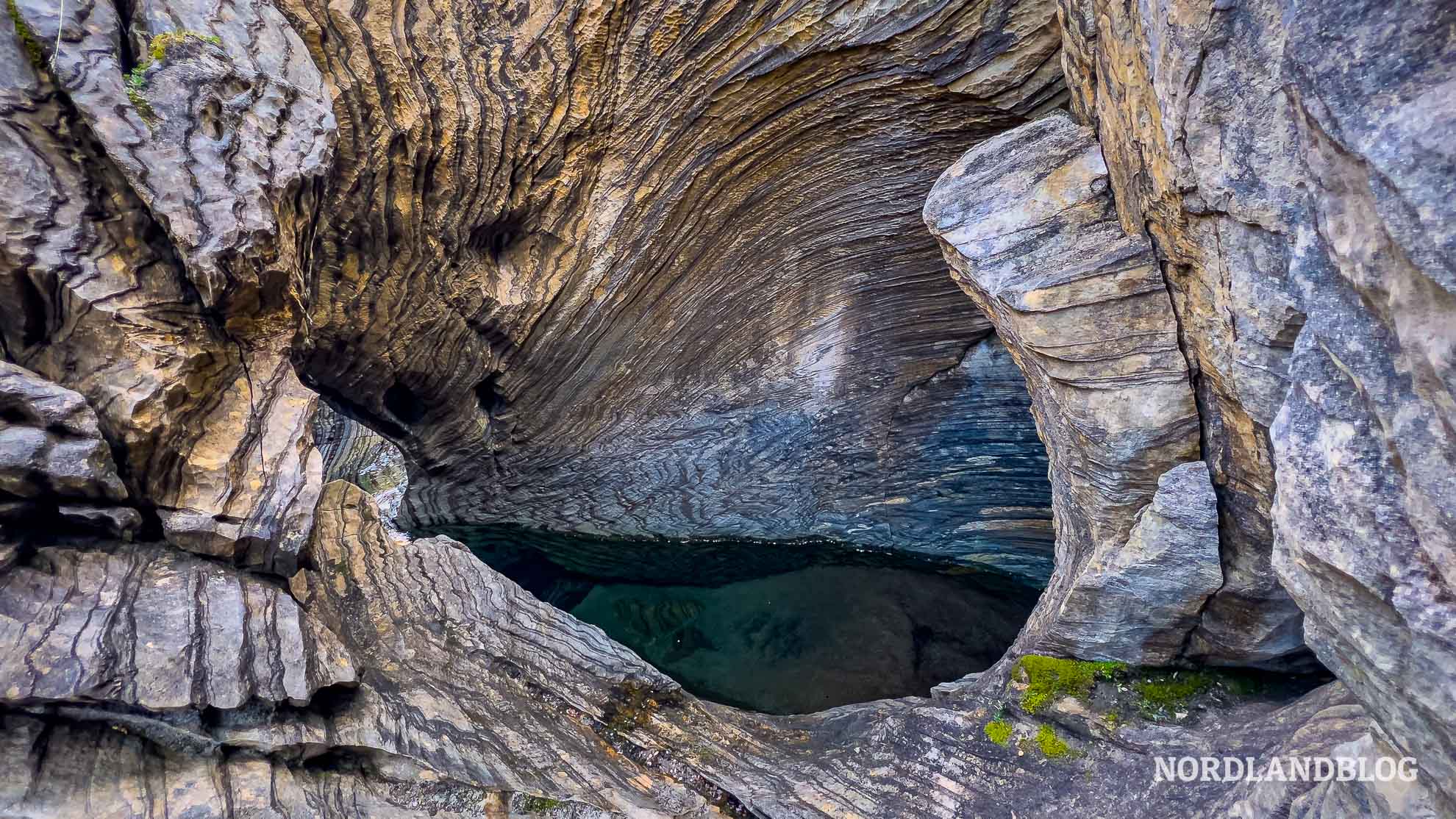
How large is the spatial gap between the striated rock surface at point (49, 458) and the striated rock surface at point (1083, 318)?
555cm

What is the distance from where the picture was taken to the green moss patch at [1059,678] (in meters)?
5.59

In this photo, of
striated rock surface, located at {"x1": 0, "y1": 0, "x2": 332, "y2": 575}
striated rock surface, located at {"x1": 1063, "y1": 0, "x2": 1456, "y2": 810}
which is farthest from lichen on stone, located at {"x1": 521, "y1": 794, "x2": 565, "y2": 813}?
striated rock surface, located at {"x1": 1063, "y1": 0, "x2": 1456, "y2": 810}

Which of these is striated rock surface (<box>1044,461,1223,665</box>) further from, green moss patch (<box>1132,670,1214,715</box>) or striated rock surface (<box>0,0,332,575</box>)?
striated rock surface (<box>0,0,332,575</box>)

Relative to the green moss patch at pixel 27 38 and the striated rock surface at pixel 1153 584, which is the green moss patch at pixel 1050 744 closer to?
the striated rock surface at pixel 1153 584

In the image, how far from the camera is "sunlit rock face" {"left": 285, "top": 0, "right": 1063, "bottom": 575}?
255 inches

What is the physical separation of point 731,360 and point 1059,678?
5.05 metres

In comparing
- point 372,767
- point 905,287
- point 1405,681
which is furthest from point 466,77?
point 1405,681

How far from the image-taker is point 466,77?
654cm

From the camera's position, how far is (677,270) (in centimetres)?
828

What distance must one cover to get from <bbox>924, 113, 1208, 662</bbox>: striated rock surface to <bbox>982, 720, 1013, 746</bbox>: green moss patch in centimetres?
79

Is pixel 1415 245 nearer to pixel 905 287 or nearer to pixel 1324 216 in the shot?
pixel 1324 216

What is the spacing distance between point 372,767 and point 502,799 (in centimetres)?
84
